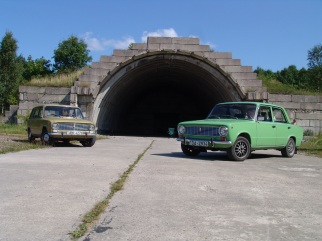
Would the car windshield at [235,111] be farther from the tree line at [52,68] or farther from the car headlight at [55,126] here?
the tree line at [52,68]

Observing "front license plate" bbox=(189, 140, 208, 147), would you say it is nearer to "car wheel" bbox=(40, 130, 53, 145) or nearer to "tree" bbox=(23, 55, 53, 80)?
"car wheel" bbox=(40, 130, 53, 145)

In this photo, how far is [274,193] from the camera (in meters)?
5.75

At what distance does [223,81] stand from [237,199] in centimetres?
1740

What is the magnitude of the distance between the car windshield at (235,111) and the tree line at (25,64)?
27085 millimetres

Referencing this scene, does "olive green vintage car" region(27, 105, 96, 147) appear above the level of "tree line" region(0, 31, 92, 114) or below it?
below

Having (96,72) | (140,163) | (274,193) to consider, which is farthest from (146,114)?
(274,193)

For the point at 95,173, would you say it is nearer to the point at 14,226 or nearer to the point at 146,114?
the point at 14,226

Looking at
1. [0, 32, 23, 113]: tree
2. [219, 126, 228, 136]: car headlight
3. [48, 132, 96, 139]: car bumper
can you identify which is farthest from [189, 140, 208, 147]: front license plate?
[0, 32, 23, 113]: tree

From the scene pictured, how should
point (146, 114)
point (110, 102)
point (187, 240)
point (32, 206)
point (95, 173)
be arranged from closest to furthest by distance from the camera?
1. point (187, 240)
2. point (32, 206)
3. point (95, 173)
4. point (110, 102)
5. point (146, 114)

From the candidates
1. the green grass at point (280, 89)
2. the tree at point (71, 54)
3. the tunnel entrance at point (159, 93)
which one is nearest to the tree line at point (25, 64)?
the tree at point (71, 54)

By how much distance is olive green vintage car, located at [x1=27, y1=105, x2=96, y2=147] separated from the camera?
13430mm

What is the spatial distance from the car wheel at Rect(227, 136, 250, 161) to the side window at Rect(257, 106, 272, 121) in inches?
40.9

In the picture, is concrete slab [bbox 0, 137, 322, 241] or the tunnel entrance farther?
the tunnel entrance

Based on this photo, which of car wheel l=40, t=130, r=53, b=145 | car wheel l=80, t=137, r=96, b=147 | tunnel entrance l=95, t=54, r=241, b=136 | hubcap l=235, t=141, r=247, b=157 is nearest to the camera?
hubcap l=235, t=141, r=247, b=157
